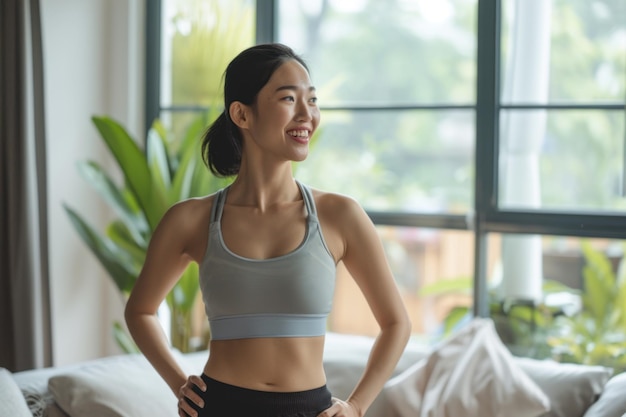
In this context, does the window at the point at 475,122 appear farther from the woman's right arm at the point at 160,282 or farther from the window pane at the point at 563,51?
the woman's right arm at the point at 160,282

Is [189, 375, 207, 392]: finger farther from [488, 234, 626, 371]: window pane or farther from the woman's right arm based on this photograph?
[488, 234, 626, 371]: window pane

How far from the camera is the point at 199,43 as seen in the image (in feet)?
14.0

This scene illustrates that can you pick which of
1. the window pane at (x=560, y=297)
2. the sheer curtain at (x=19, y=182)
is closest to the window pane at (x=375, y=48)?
the window pane at (x=560, y=297)

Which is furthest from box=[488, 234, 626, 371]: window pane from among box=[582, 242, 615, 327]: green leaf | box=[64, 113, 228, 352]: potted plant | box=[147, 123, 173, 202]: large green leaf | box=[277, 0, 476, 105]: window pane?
box=[147, 123, 173, 202]: large green leaf

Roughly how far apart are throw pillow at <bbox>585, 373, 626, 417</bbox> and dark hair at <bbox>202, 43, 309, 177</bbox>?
129 cm

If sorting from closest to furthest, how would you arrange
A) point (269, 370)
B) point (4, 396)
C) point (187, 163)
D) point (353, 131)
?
point (269, 370)
point (4, 396)
point (187, 163)
point (353, 131)

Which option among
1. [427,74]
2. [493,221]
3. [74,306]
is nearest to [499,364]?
[493,221]

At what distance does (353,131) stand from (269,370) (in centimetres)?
243

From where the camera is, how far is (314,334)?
6.08 ft

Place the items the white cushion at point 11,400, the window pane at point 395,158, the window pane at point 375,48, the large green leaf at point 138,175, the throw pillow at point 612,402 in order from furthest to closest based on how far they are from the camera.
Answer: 1. the window pane at point 395,158
2. the window pane at point 375,48
3. the large green leaf at point 138,175
4. the throw pillow at point 612,402
5. the white cushion at point 11,400

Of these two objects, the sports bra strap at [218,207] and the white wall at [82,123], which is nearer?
the sports bra strap at [218,207]

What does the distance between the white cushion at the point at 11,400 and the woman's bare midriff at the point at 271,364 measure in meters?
0.77

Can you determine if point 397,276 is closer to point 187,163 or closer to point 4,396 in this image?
point 187,163

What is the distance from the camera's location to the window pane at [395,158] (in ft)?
13.6
